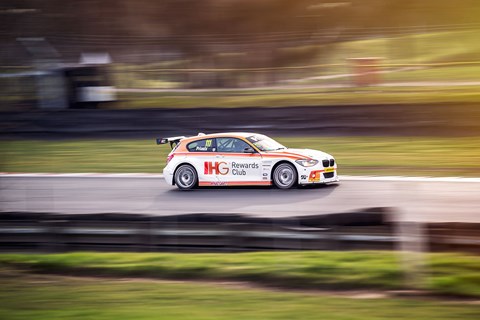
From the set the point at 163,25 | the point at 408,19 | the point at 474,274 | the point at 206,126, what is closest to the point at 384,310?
the point at 474,274

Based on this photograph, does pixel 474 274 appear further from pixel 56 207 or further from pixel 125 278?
pixel 56 207

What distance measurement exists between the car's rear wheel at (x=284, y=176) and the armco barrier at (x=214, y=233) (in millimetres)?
5002

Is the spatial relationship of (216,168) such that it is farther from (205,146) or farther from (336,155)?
(336,155)

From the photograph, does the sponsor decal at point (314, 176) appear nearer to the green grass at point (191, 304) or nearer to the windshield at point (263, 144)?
the windshield at point (263, 144)

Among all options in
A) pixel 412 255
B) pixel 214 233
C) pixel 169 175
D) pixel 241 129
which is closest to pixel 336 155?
pixel 241 129

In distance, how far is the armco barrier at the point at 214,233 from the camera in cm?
997

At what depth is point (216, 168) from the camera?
1645 cm

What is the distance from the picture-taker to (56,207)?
15.4 metres

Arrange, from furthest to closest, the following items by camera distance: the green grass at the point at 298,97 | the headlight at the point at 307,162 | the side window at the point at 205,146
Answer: the green grass at the point at 298,97 → the side window at the point at 205,146 → the headlight at the point at 307,162

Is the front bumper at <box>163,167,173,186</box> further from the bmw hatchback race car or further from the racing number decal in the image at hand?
the racing number decal

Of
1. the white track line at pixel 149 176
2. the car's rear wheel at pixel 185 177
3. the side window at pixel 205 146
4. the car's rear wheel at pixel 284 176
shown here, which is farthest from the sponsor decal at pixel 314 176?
the car's rear wheel at pixel 185 177

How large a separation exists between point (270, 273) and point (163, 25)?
3797 cm

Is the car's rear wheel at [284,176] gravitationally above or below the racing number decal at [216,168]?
below

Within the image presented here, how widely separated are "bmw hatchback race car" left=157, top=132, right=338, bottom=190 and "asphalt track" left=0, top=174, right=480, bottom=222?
0.23 metres
